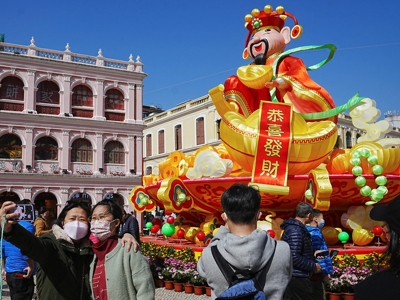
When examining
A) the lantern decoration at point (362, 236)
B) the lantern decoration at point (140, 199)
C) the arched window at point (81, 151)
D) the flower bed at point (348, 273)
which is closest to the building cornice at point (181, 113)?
the arched window at point (81, 151)

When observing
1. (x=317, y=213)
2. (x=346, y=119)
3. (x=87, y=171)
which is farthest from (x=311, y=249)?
(x=346, y=119)

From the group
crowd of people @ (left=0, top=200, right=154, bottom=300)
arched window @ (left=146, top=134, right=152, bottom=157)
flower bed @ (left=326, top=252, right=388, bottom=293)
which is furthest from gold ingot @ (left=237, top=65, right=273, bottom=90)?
arched window @ (left=146, top=134, right=152, bottom=157)

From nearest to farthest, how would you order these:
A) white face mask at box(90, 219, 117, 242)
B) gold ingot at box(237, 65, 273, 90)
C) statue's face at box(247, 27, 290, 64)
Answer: white face mask at box(90, 219, 117, 242), gold ingot at box(237, 65, 273, 90), statue's face at box(247, 27, 290, 64)

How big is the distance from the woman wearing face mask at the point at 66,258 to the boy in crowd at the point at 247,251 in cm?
109

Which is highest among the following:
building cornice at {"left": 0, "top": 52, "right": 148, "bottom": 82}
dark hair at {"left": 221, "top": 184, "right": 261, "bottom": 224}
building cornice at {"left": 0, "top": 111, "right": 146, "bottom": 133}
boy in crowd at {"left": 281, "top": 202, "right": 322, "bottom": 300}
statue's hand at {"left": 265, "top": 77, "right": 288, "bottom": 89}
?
building cornice at {"left": 0, "top": 52, "right": 148, "bottom": 82}

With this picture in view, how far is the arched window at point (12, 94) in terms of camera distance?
84.4 feet

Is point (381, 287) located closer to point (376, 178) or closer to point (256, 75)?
point (376, 178)

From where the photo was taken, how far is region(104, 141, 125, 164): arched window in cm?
2822

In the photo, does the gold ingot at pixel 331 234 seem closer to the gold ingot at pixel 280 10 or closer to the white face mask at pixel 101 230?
the gold ingot at pixel 280 10

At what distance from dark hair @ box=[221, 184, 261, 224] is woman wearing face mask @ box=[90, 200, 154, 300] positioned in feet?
2.81

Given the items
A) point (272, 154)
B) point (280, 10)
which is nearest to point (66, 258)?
point (272, 154)

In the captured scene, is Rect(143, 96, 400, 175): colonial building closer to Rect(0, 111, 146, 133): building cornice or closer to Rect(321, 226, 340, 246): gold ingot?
Rect(0, 111, 146, 133): building cornice

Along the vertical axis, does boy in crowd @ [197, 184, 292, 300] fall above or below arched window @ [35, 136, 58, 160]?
below

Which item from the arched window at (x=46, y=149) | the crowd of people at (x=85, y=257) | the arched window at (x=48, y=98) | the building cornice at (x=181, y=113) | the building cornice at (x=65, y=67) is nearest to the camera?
the crowd of people at (x=85, y=257)
